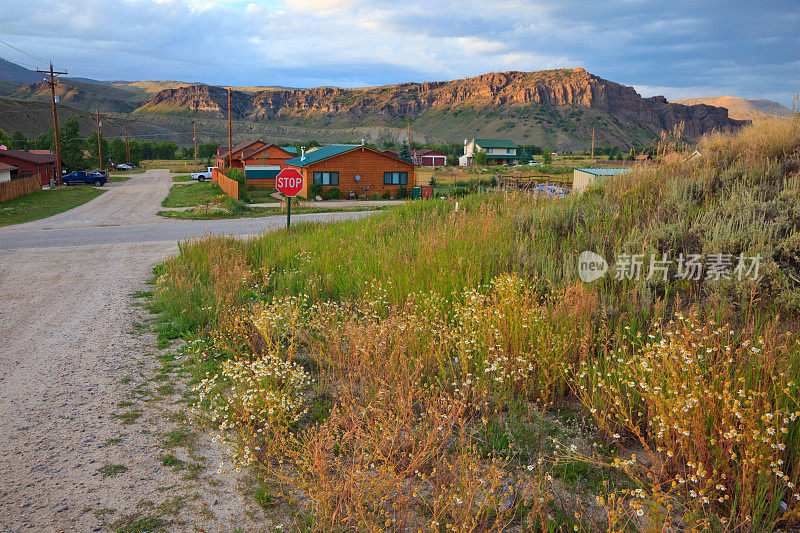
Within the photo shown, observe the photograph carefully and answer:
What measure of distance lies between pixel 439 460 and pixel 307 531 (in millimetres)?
1111

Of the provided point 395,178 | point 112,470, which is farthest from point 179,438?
point 395,178

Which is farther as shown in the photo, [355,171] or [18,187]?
[355,171]

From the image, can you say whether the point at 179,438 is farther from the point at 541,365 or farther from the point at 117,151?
the point at 117,151

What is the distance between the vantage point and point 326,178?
38438 millimetres

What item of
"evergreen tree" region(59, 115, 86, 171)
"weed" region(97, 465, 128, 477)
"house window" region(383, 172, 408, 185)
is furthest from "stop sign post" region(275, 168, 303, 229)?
"evergreen tree" region(59, 115, 86, 171)

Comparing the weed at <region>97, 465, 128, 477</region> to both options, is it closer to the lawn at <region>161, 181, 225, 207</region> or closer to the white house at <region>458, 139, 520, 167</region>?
the lawn at <region>161, 181, 225, 207</region>

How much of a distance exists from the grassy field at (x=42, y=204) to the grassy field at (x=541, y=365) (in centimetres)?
2033

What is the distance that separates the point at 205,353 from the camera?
6473mm

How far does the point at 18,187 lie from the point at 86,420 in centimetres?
3679

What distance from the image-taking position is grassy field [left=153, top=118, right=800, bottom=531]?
3338mm

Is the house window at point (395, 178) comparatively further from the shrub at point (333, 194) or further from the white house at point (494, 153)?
the white house at point (494, 153)

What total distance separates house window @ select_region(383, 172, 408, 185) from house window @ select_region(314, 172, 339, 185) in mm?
3934

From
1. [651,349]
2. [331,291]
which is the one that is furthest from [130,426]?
[651,349]

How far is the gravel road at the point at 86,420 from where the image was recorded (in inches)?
142
